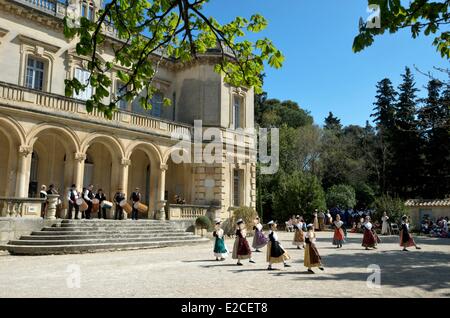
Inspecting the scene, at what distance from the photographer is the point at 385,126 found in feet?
161

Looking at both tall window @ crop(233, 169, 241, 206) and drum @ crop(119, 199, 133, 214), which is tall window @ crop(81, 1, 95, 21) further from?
tall window @ crop(233, 169, 241, 206)

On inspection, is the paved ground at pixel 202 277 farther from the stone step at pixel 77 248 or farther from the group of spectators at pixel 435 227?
the group of spectators at pixel 435 227

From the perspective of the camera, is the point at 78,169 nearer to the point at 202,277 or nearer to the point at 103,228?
the point at 103,228

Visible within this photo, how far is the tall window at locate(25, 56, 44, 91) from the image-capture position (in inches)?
784

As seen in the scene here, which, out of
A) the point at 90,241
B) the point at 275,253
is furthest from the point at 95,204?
the point at 275,253

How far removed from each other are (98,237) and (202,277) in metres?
7.98

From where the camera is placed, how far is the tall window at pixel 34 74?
19922 millimetres

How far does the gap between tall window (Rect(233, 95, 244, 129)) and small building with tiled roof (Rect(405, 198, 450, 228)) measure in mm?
15866

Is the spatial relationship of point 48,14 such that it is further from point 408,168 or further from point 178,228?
point 408,168

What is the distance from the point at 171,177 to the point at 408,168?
2602cm

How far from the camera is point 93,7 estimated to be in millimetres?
22922

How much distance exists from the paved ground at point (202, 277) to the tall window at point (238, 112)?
13.6 metres

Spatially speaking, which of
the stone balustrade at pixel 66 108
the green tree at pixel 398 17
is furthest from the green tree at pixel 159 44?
the stone balustrade at pixel 66 108
